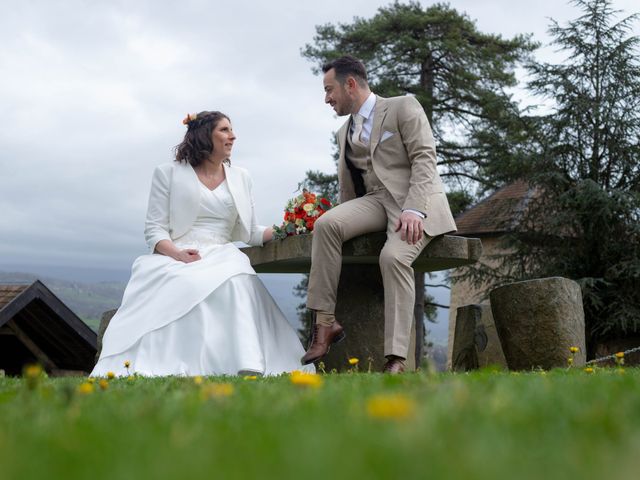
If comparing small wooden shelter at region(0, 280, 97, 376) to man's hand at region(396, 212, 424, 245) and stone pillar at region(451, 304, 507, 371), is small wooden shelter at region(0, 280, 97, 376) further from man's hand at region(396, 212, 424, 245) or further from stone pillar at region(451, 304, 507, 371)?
man's hand at region(396, 212, 424, 245)

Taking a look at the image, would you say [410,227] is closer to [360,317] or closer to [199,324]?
[360,317]

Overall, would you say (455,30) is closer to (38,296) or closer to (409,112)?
(38,296)

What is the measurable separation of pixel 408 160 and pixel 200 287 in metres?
1.98

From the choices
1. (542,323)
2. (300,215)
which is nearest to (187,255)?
(300,215)

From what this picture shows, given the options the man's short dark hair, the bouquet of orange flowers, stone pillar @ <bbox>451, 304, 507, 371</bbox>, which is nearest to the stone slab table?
the bouquet of orange flowers

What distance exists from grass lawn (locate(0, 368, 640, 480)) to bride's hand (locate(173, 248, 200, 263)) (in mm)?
4650

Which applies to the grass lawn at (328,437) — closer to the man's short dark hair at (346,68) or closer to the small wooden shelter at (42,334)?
the man's short dark hair at (346,68)

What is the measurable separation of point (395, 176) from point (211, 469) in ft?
16.7

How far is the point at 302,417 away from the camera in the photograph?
163 cm

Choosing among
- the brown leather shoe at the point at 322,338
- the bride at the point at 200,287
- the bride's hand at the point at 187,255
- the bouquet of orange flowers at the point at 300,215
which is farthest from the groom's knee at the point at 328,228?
the bride's hand at the point at 187,255

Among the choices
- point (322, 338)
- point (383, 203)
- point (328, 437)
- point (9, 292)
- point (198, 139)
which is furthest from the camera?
point (9, 292)

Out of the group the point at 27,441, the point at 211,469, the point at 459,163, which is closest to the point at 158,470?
the point at 211,469

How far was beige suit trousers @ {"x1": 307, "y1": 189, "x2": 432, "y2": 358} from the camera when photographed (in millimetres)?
5473

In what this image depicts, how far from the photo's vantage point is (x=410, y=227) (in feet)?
18.3
